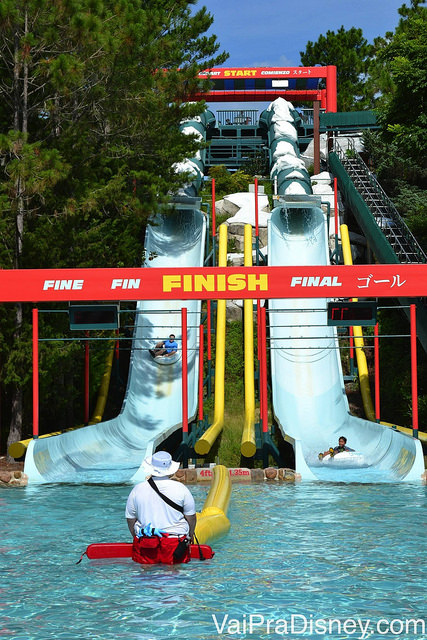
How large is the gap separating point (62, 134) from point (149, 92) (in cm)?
235

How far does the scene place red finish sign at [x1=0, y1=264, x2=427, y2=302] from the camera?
54.5ft

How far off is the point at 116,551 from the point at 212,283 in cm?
883

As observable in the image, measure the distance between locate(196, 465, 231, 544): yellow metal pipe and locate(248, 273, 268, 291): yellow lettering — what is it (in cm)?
479

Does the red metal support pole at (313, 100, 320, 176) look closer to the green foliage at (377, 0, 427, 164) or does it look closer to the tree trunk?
the green foliage at (377, 0, 427, 164)

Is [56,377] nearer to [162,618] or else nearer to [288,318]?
[288,318]

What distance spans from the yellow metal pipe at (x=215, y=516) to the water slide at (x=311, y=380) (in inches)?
129

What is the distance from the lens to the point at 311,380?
22000 mm

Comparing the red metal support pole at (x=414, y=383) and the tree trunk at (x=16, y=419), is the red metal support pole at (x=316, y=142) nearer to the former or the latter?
the red metal support pole at (x=414, y=383)

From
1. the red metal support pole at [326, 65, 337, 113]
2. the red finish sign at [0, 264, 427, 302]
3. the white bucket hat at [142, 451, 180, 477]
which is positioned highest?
the red metal support pole at [326, 65, 337, 113]

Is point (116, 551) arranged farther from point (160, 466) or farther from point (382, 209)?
point (382, 209)

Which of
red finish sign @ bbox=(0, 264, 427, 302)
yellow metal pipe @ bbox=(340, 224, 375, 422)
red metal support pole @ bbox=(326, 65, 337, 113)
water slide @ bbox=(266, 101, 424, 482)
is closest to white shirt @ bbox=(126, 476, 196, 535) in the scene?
water slide @ bbox=(266, 101, 424, 482)

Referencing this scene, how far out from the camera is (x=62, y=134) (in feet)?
63.0

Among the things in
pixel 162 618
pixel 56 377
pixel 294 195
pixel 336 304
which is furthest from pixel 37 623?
pixel 294 195

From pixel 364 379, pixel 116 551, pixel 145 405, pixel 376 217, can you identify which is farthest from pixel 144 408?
pixel 116 551
